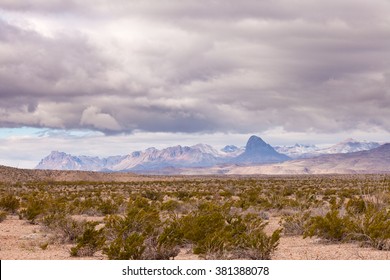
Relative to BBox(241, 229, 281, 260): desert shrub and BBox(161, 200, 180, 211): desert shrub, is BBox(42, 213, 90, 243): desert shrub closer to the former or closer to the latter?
BBox(241, 229, 281, 260): desert shrub

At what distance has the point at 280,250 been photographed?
17.6 metres

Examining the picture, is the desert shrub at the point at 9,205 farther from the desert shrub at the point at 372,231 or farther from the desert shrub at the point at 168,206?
the desert shrub at the point at 372,231

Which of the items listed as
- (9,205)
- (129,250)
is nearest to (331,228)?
(129,250)

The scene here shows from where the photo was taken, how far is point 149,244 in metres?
15.5

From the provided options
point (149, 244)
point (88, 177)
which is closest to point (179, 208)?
point (149, 244)

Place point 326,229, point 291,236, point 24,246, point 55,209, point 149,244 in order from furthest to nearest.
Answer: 1. point 55,209
2. point 291,236
3. point 326,229
4. point 24,246
5. point 149,244

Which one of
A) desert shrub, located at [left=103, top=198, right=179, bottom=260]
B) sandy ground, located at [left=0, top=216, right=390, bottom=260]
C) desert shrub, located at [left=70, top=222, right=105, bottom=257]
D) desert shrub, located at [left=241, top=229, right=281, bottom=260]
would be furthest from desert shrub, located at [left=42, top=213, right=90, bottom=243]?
desert shrub, located at [left=241, top=229, right=281, bottom=260]

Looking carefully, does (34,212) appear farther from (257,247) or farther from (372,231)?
(372,231)

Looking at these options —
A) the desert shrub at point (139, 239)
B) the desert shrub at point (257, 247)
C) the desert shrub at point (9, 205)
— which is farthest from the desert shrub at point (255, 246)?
the desert shrub at point (9, 205)

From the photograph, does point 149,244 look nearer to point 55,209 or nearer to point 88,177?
point 55,209

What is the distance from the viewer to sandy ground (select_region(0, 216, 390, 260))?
16.0 meters

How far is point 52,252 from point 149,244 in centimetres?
371

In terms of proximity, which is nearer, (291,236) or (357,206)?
(291,236)
